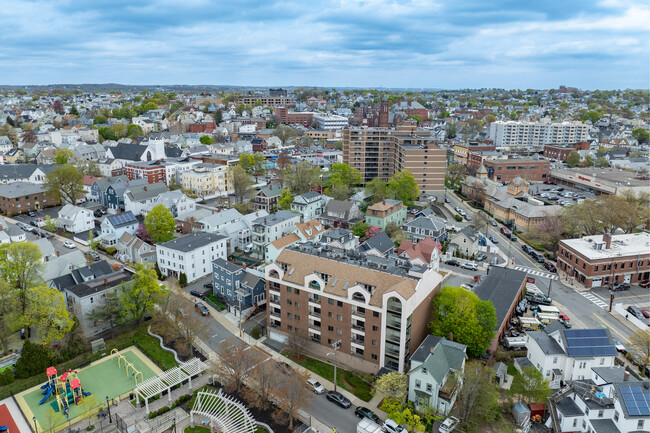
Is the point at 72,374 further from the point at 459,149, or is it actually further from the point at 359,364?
the point at 459,149

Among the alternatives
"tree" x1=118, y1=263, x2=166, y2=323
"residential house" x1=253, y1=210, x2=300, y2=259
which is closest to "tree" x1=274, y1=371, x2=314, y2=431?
"tree" x1=118, y1=263, x2=166, y2=323

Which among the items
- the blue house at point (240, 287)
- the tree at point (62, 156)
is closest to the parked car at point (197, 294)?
the blue house at point (240, 287)

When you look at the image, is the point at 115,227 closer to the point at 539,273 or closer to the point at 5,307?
the point at 5,307

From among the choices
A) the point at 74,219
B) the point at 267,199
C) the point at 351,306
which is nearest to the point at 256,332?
the point at 351,306

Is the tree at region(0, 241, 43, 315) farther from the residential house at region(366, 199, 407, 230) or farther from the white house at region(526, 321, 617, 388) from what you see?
the white house at region(526, 321, 617, 388)

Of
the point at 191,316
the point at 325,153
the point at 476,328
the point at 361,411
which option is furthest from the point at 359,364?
the point at 325,153

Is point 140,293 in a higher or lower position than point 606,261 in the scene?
higher

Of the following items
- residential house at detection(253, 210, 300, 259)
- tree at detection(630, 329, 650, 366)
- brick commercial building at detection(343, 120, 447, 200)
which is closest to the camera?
tree at detection(630, 329, 650, 366)
